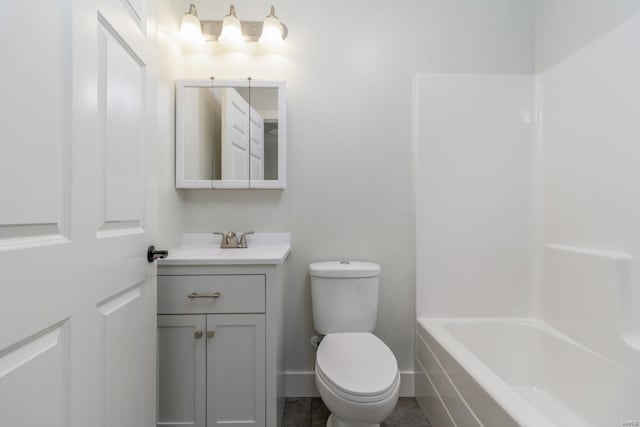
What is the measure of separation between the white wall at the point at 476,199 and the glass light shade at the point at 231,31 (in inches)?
43.8

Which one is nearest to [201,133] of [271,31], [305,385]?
[271,31]

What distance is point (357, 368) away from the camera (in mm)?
1251

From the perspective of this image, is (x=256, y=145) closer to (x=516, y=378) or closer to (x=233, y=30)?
(x=233, y=30)

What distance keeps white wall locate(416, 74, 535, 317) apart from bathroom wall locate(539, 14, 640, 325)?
129 millimetres

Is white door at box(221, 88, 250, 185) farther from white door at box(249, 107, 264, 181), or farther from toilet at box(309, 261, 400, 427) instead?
toilet at box(309, 261, 400, 427)

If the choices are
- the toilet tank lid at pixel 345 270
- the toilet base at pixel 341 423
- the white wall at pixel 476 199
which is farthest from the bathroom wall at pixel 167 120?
the white wall at pixel 476 199

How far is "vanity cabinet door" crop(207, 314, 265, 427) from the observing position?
1329 millimetres

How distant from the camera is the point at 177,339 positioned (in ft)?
4.38

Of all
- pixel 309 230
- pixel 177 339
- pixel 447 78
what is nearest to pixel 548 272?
pixel 447 78

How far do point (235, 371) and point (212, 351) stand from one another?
5.1 inches

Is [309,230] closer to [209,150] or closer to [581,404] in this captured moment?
[209,150]

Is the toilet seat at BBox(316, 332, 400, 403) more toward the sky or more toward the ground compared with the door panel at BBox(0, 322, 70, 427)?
more toward the ground

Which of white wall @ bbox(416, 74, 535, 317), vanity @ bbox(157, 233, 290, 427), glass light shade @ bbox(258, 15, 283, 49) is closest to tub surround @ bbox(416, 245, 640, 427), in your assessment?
white wall @ bbox(416, 74, 535, 317)

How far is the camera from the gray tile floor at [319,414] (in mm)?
1554
